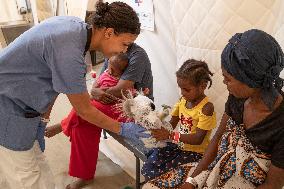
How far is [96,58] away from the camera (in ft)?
15.2

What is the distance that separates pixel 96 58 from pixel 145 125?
303 centimetres

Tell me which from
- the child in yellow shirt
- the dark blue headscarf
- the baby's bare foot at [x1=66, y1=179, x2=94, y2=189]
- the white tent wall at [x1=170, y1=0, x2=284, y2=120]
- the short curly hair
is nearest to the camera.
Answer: the dark blue headscarf

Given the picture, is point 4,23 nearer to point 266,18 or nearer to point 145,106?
point 145,106

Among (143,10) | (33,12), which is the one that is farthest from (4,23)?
(143,10)

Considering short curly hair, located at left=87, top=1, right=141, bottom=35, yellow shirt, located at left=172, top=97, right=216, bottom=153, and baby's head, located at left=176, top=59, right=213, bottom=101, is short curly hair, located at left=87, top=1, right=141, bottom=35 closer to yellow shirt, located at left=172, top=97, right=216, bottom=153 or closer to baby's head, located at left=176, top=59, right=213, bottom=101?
baby's head, located at left=176, top=59, right=213, bottom=101

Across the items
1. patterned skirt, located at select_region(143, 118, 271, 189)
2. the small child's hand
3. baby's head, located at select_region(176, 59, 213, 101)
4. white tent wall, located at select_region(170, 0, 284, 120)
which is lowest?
the small child's hand

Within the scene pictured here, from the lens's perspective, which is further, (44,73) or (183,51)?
(183,51)

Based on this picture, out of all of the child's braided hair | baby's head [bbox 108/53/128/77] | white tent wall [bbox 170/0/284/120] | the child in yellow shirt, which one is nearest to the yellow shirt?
the child in yellow shirt

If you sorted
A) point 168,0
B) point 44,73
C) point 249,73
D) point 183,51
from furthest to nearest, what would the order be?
1. point 168,0
2. point 183,51
3. point 44,73
4. point 249,73

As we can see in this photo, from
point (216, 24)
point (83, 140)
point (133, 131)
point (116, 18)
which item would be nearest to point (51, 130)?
point (83, 140)

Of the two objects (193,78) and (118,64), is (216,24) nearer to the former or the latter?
(193,78)

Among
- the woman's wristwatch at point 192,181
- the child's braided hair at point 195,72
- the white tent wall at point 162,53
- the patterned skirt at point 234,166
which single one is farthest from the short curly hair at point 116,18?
the white tent wall at point 162,53

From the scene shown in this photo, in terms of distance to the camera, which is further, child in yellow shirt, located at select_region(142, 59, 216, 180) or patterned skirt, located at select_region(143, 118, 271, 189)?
child in yellow shirt, located at select_region(142, 59, 216, 180)

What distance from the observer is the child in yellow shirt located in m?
1.78
